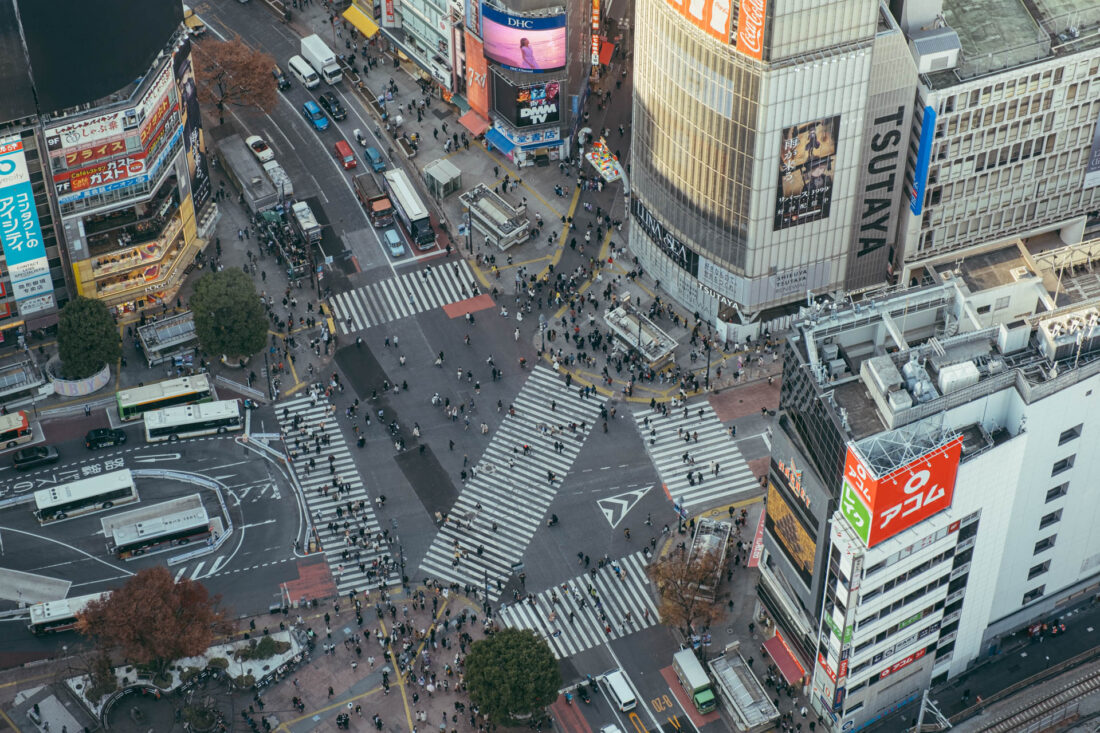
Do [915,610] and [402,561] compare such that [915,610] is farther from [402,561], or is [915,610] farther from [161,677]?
[161,677]

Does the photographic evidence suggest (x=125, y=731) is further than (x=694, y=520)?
No

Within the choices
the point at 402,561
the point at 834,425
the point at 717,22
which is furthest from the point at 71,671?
the point at 717,22

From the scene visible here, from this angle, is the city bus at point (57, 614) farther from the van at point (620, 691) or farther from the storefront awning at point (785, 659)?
the storefront awning at point (785, 659)

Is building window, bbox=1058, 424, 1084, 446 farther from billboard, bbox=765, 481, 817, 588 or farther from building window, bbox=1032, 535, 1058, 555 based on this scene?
billboard, bbox=765, 481, 817, 588

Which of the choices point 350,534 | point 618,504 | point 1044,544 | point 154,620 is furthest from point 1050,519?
point 154,620

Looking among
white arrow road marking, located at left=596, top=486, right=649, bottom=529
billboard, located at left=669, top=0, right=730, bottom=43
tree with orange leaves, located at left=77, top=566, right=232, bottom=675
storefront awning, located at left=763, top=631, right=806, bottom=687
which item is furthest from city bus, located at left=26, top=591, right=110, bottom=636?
billboard, located at left=669, top=0, right=730, bottom=43
